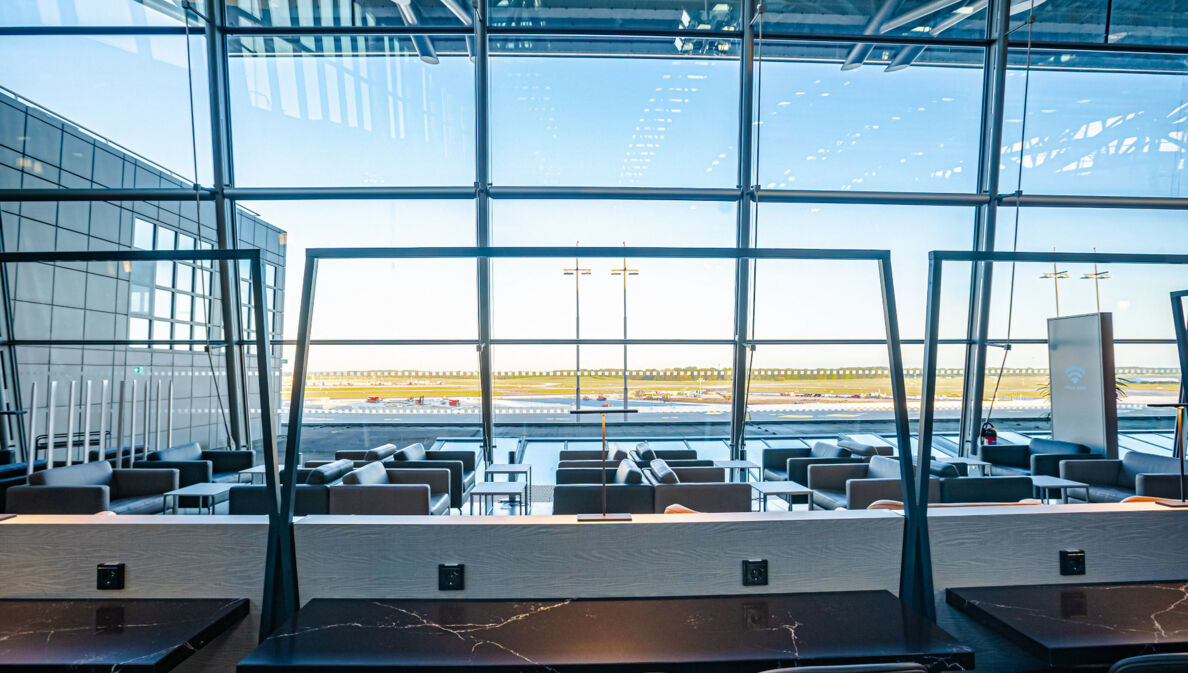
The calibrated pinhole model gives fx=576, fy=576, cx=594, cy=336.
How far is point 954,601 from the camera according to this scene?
6.42ft

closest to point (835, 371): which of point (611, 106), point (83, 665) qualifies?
point (611, 106)

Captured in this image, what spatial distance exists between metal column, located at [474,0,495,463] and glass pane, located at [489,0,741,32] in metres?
0.27

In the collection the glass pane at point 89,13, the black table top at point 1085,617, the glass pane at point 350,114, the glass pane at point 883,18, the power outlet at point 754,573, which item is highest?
the glass pane at point 883,18

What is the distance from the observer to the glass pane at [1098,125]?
20.8 ft

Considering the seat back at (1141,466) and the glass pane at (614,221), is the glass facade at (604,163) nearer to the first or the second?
the glass pane at (614,221)

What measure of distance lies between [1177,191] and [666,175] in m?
5.77

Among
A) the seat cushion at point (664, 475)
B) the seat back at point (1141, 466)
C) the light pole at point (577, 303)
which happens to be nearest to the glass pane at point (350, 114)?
the light pole at point (577, 303)

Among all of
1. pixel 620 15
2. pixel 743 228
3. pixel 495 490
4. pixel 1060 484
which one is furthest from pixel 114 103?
pixel 1060 484

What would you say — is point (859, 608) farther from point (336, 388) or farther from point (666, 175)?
point (336, 388)

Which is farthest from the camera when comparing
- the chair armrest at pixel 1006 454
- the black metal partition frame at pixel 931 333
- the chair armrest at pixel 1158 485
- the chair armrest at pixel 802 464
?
the chair armrest at pixel 1006 454

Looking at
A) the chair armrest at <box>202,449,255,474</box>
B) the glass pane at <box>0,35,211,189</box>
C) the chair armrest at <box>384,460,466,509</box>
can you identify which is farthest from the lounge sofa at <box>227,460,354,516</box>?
the glass pane at <box>0,35,211,189</box>

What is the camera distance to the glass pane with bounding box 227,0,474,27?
6.01m

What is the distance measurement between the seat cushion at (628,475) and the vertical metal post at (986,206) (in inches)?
174

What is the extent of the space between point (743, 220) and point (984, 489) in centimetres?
332
